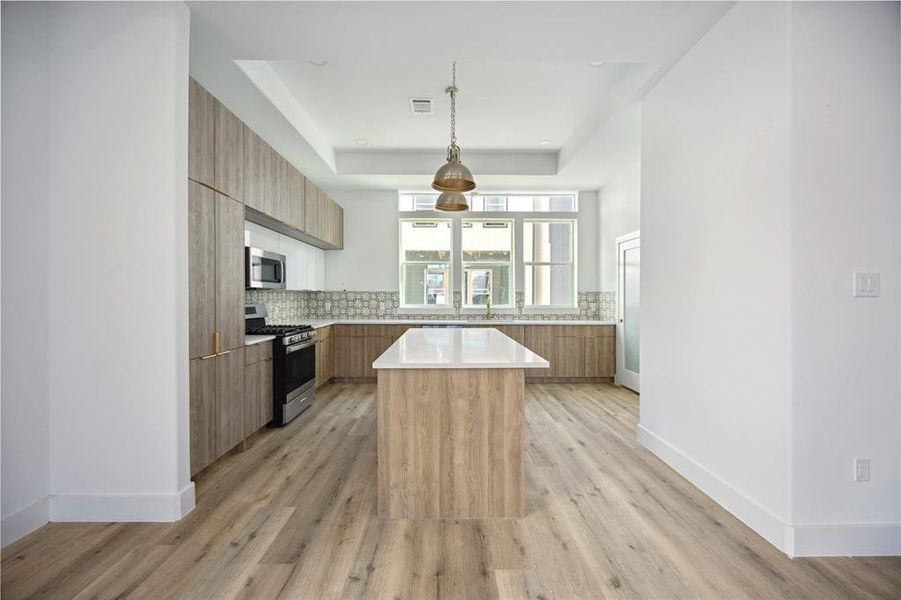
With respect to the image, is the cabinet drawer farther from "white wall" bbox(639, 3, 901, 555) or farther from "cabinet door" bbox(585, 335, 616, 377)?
"cabinet door" bbox(585, 335, 616, 377)

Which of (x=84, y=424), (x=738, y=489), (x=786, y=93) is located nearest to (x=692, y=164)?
(x=786, y=93)

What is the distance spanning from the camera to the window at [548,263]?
6.51 meters

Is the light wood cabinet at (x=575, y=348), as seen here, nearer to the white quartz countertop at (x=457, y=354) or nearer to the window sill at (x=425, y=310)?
the window sill at (x=425, y=310)

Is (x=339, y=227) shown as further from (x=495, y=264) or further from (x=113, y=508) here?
(x=113, y=508)

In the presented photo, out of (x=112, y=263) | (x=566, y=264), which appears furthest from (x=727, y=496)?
(x=566, y=264)

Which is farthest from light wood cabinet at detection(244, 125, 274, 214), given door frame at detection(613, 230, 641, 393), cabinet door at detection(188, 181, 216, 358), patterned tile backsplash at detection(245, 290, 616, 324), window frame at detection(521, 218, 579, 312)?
door frame at detection(613, 230, 641, 393)

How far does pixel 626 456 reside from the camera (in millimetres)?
3158

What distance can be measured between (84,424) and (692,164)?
368 cm

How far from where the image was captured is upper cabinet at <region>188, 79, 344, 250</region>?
2.63m

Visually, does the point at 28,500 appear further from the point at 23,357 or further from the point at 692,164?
the point at 692,164

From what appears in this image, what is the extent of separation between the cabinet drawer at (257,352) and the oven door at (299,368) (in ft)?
0.60

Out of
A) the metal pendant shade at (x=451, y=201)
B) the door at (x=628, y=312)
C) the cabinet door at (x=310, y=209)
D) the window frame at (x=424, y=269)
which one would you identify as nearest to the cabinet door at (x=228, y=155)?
the metal pendant shade at (x=451, y=201)

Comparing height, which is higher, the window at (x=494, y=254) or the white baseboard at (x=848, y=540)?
the window at (x=494, y=254)

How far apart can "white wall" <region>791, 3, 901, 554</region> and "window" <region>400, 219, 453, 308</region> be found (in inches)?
188
